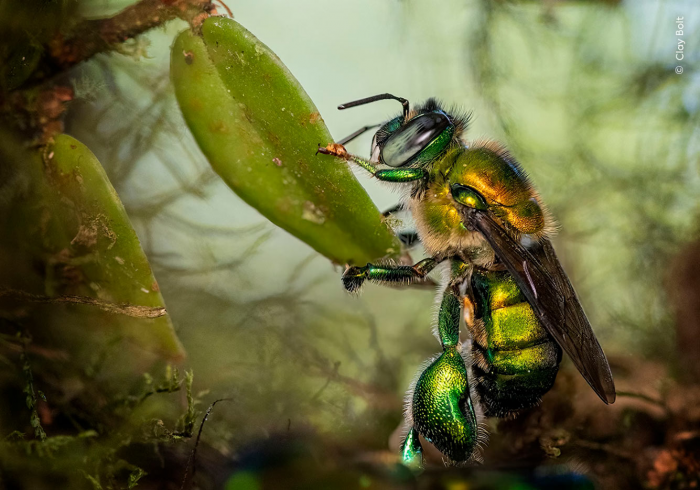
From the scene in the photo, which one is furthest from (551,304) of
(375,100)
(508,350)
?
(375,100)

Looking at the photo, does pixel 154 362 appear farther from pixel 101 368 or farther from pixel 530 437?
pixel 530 437

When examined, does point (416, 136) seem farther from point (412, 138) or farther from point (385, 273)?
point (385, 273)

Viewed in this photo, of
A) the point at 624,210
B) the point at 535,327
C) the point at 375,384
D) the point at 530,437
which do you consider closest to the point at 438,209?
the point at 535,327

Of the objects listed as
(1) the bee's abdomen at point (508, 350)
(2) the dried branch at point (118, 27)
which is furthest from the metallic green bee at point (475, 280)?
(2) the dried branch at point (118, 27)

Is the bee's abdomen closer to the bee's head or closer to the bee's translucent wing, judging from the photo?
the bee's translucent wing

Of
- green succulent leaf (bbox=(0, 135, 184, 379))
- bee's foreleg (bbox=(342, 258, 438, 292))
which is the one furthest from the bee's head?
green succulent leaf (bbox=(0, 135, 184, 379))
